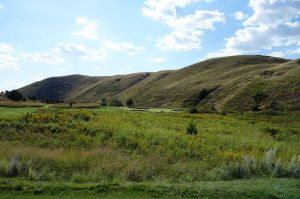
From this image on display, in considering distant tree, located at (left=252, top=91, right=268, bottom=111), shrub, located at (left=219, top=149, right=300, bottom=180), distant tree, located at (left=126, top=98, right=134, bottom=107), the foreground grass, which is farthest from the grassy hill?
the foreground grass

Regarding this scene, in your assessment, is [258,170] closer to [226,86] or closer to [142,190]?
[142,190]

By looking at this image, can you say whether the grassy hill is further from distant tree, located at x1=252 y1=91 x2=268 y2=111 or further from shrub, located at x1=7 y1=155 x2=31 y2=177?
shrub, located at x1=7 y1=155 x2=31 y2=177

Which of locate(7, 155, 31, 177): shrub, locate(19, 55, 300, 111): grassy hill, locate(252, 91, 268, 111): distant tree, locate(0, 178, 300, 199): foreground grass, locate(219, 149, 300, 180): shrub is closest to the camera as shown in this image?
locate(0, 178, 300, 199): foreground grass

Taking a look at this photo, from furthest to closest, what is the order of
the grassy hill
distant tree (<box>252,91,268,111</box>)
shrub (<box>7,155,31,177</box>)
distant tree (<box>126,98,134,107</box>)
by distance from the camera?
distant tree (<box>126,98,134,107</box>) < the grassy hill < distant tree (<box>252,91,268,111</box>) < shrub (<box>7,155,31,177</box>)

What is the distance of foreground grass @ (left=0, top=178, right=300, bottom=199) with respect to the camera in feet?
32.0

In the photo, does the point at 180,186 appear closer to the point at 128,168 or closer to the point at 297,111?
the point at 128,168

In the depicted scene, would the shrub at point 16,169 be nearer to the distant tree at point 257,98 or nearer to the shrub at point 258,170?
the shrub at point 258,170

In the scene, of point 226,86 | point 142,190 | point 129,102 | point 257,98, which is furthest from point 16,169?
point 129,102

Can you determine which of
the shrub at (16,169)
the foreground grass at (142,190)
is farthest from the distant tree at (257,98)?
the shrub at (16,169)

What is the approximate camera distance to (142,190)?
10211 millimetres

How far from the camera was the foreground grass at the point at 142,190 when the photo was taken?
9.77 m

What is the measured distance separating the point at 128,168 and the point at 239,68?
430 ft

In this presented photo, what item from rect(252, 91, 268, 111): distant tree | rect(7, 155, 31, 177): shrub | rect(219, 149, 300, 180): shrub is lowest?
rect(219, 149, 300, 180): shrub

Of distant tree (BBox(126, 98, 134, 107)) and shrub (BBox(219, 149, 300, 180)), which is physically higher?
distant tree (BBox(126, 98, 134, 107))
